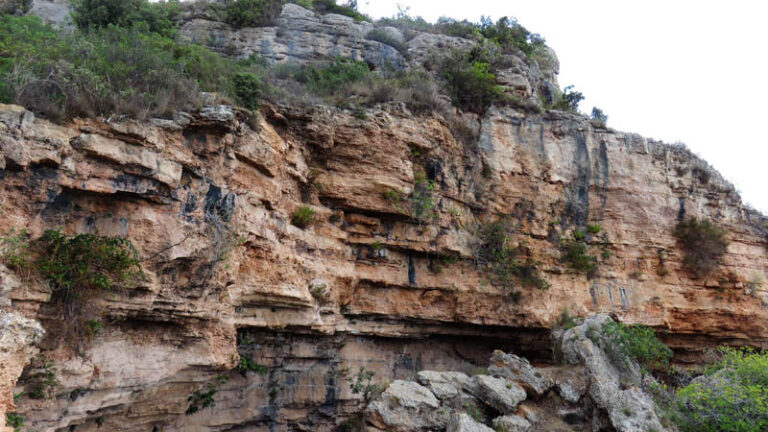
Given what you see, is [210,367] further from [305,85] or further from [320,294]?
[305,85]

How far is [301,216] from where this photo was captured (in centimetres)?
1076

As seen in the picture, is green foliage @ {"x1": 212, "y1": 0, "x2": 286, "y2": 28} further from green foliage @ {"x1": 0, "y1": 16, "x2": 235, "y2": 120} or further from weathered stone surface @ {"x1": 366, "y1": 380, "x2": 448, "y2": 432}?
weathered stone surface @ {"x1": 366, "y1": 380, "x2": 448, "y2": 432}

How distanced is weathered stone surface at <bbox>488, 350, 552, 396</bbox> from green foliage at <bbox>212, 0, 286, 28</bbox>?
549 inches

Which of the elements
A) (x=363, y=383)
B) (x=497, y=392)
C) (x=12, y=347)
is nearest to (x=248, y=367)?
(x=363, y=383)

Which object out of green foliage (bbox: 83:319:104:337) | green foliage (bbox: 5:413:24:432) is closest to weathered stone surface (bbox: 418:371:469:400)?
green foliage (bbox: 83:319:104:337)

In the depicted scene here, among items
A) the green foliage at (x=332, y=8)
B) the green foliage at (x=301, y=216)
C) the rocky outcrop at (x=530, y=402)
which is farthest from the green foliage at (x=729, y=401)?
the green foliage at (x=332, y=8)

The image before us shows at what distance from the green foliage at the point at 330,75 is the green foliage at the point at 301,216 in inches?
156

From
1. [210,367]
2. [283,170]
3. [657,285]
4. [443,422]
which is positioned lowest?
[443,422]

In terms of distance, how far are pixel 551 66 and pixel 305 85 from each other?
541 inches

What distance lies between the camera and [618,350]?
36.4 ft

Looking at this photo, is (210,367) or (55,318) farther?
(210,367)

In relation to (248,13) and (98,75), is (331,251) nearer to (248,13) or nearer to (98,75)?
(98,75)

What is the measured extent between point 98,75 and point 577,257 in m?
13.9

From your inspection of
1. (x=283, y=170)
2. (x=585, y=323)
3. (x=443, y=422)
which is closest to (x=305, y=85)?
(x=283, y=170)
